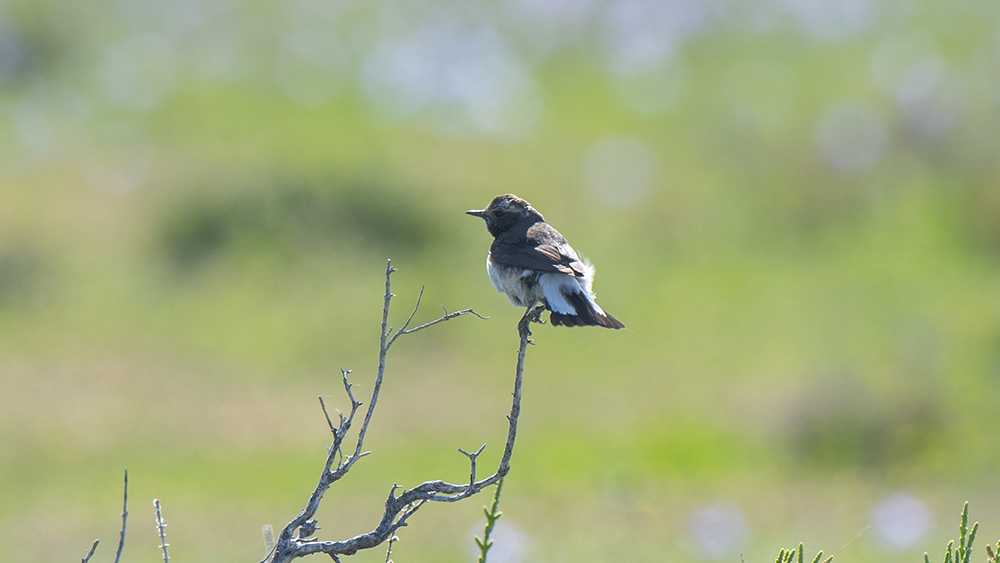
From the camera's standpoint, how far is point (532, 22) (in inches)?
914

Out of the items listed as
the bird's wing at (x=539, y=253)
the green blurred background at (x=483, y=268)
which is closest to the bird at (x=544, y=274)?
the bird's wing at (x=539, y=253)

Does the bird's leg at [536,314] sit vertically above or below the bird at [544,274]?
below

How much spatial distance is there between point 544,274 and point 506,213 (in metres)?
1.02

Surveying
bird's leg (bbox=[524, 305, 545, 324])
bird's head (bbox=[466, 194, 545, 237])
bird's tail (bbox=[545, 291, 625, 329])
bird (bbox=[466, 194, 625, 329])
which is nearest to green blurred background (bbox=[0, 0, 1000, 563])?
bird's head (bbox=[466, 194, 545, 237])

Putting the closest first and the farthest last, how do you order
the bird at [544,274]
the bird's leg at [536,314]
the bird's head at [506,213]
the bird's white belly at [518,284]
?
the bird at [544,274]
the bird's leg at [536,314]
the bird's white belly at [518,284]
the bird's head at [506,213]

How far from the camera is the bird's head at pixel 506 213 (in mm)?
5863

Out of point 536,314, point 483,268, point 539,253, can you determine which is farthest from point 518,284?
point 483,268

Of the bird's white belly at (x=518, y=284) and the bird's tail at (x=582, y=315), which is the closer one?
the bird's tail at (x=582, y=315)

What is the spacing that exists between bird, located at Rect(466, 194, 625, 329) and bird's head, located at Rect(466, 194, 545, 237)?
0.06ft

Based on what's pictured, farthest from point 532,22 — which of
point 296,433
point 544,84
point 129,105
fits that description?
point 296,433

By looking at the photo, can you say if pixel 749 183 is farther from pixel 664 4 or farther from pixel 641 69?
pixel 664 4

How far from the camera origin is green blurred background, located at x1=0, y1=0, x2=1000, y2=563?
1347 cm

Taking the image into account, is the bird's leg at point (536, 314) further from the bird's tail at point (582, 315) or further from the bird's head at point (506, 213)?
the bird's head at point (506, 213)

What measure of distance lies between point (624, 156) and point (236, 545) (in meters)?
11.1
